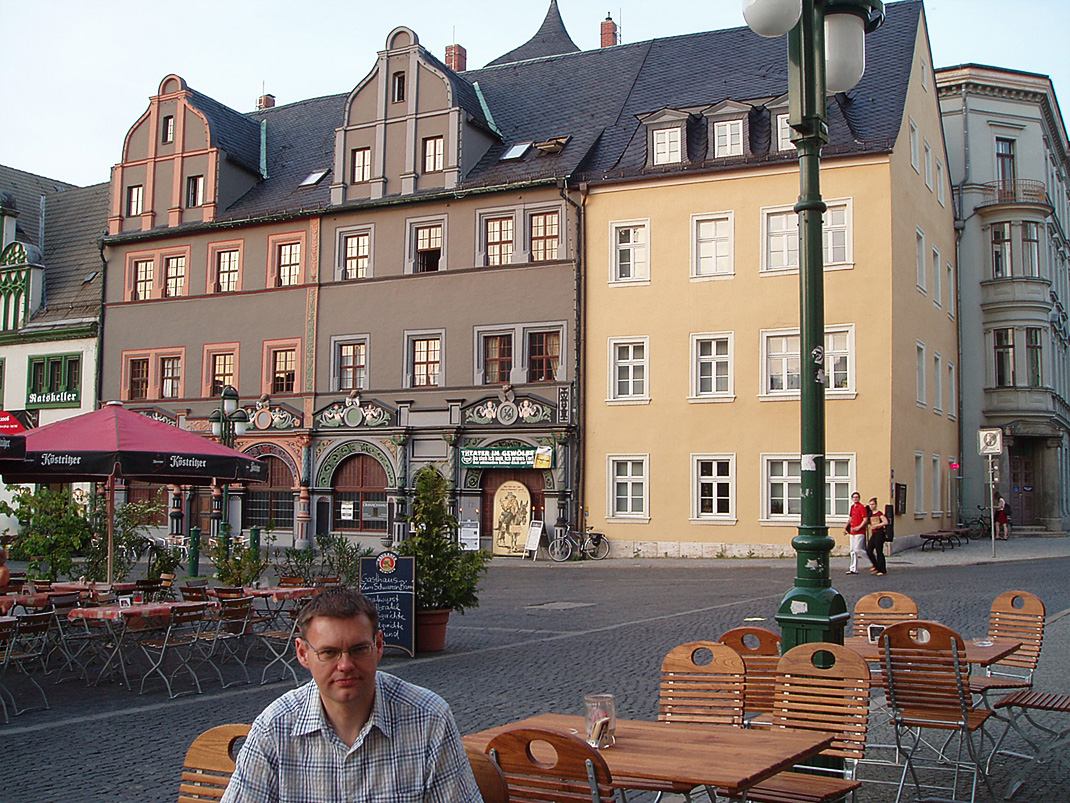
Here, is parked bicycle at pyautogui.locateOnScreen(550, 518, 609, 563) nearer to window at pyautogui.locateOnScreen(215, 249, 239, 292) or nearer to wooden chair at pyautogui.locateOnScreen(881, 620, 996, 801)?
window at pyautogui.locateOnScreen(215, 249, 239, 292)

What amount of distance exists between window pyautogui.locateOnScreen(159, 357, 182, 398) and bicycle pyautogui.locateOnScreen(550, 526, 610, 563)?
15.0m

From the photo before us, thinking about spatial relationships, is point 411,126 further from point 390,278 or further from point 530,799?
point 530,799

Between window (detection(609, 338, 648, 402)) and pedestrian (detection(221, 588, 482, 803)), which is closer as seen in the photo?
pedestrian (detection(221, 588, 482, 803))

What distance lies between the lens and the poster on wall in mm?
30906

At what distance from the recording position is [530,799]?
3691mm

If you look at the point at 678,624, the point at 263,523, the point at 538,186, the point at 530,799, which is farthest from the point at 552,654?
the point at 263,523

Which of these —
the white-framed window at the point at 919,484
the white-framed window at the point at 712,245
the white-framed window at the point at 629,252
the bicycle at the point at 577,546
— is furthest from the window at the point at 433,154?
the white-framed window at the point at 919,484

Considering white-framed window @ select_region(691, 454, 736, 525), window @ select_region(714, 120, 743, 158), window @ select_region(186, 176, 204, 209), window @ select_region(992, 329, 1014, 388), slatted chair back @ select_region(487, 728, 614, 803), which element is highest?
window @ select_region(186, 176, 204, 209)

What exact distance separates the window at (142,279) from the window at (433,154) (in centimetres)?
1108

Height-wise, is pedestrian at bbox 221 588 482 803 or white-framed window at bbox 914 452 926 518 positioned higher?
white-framed window at bbox 914 452 926 518

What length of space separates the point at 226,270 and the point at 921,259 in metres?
21.9

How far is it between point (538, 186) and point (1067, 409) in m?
24.7

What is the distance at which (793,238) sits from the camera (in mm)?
28484

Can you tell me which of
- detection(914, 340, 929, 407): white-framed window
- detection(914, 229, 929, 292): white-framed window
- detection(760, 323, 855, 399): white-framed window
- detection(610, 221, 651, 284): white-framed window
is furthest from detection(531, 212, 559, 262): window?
detection(914, 340, 929, 407): white-framed window
